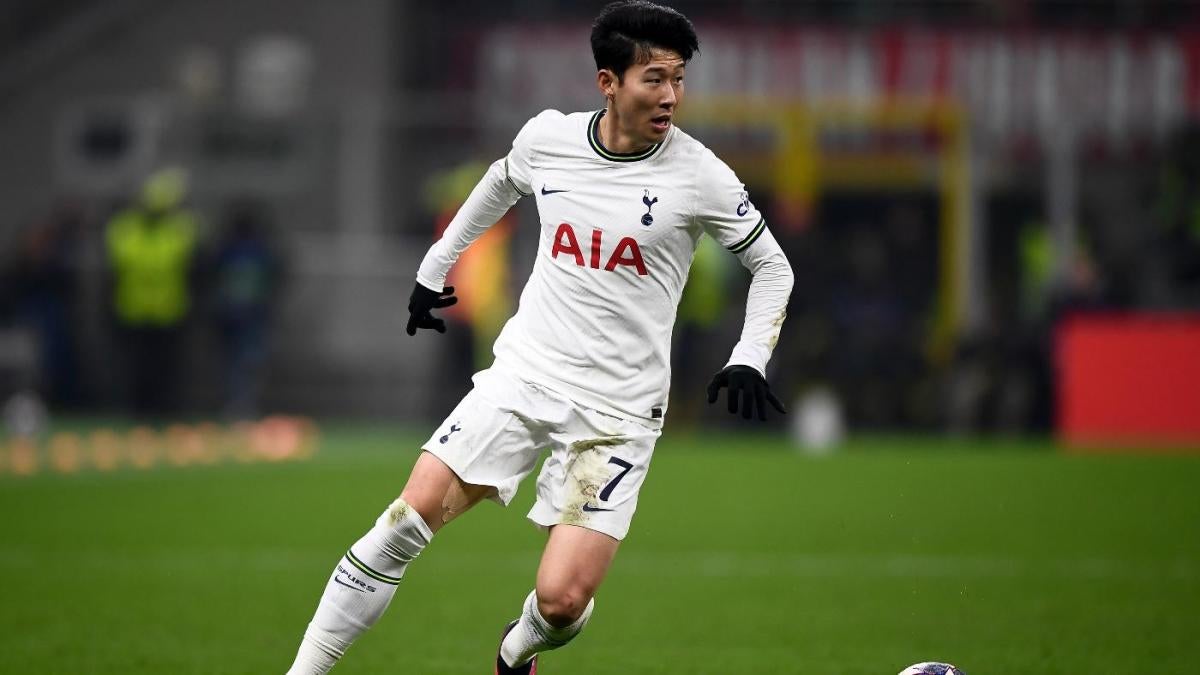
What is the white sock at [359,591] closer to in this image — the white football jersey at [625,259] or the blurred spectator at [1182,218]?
the white football jersey at [625,259]

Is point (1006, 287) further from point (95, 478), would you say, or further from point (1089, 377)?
point (95, 478)

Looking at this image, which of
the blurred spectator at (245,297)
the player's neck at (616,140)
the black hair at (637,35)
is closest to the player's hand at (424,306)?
the player's neck at (616,140)

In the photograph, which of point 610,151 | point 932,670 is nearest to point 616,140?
point 610,151

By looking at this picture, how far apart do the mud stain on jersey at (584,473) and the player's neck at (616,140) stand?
971mm

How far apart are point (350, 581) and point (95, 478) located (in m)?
10.4

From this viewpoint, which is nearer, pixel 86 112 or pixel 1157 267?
pixel 1157 267

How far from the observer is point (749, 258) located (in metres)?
6.71

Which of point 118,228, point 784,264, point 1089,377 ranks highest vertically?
point 784,264

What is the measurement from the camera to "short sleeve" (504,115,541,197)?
681cm

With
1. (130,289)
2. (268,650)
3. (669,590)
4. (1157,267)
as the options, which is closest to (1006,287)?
(1157,267)

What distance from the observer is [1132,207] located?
23438 mm

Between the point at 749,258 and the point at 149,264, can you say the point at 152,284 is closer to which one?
the point at 149,264

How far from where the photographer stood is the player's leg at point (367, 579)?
638 centimetres

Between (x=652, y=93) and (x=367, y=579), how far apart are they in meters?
1.84
